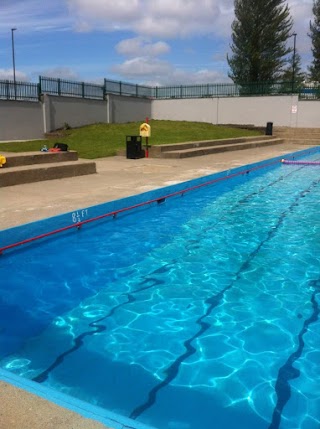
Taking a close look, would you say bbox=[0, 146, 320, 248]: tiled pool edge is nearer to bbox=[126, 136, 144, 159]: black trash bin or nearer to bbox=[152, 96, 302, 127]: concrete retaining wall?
bbox=[126, 136, 144, 159]: black trash bin

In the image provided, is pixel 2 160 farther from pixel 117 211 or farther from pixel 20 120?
pixel 20 120

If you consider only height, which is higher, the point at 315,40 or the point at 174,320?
the point at 315,40

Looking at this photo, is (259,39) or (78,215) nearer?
(78,215)

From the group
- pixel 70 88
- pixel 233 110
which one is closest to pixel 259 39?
pixel 233 110

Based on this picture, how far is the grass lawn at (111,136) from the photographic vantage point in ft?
54.1

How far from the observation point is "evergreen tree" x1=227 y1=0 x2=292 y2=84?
3856cm

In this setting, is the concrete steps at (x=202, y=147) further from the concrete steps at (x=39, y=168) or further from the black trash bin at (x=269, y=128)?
the concrete steps at (x=39, y=168)

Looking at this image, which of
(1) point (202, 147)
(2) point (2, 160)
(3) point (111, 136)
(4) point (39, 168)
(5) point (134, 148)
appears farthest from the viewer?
(3) point (111, 136)

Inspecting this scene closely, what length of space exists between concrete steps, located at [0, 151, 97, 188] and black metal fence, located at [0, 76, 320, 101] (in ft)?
37.0

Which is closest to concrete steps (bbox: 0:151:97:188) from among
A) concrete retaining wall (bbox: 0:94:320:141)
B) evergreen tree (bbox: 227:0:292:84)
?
concrete retaining wall (bbox: 0:94:320:141)

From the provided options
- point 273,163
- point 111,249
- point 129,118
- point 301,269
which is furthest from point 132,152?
point 129,118

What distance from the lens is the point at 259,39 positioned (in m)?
38.9

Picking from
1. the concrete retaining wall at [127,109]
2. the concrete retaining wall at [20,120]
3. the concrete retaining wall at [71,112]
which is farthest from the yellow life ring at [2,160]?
the concrete retaining wall at [127,109]

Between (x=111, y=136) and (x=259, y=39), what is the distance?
965 inches
